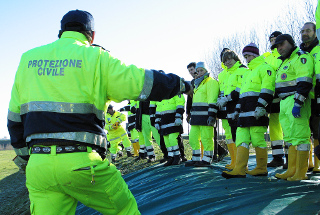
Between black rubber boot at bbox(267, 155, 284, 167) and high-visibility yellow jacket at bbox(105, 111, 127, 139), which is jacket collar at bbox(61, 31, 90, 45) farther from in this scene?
high-visibility yellow jacket at bbox(105, 111, 127, 139)

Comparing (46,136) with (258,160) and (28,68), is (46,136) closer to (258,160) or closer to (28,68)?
(28,68)

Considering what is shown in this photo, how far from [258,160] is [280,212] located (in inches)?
81.1

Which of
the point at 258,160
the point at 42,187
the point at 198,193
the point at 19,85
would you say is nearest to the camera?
the point at 42,187

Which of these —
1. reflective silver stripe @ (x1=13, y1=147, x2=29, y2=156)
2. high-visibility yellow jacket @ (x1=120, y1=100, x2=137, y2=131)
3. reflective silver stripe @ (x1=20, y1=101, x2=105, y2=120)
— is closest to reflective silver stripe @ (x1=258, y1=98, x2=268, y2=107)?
reflective silver stripe @ (x1=20, y1=101, x2=105, y2=120)

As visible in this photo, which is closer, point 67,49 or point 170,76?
point 67,49

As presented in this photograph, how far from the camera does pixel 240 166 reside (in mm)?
4762

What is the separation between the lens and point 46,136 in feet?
7.24

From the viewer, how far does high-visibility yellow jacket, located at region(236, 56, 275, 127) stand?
4762 mm

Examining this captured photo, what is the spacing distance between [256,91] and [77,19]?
11.0ft

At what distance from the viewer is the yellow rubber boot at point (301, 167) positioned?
4.09 m

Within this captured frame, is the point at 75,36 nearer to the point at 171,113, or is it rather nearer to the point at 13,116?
the point at 13,116

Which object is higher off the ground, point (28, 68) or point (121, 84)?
point (28, 68)

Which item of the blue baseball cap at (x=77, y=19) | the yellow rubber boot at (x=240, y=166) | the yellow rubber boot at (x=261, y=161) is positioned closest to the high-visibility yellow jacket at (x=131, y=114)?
the yellow rubber boot at (x=240, y=166)

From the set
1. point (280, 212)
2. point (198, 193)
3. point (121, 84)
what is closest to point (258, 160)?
point (198, 193)
